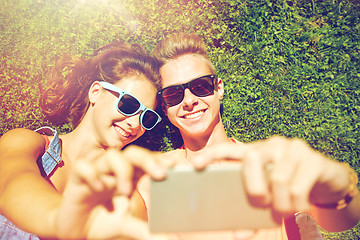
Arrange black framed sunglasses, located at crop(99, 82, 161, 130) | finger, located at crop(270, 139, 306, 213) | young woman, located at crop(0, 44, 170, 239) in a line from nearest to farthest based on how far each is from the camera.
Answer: finger, located at crop(270, 139, 306, 213) < young woman, located at crop(0, 44, 170, 239) < black framed sunglasses, located at crop(99, 82, 161, 130)

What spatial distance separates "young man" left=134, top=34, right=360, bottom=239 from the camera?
100cm

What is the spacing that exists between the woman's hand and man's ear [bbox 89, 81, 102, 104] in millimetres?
1856

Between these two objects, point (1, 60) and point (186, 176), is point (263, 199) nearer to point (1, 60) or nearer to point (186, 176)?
point (186, 176)

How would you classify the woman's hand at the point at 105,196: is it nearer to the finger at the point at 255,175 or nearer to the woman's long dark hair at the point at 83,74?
the finger at the point at 255,175

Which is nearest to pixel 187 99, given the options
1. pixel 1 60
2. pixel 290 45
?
pixel 290 45

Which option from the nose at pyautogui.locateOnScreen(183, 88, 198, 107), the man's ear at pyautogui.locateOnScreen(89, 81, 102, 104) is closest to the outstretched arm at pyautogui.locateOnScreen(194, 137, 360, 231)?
the nose at pyautogui.locateOnScreen(183, 88, 198, 107)

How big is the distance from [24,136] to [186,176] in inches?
84.1

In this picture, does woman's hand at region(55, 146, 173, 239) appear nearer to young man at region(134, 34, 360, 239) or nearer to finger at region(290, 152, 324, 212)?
young man at region(134, 34, 360, 239)

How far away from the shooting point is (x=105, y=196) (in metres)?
1.20

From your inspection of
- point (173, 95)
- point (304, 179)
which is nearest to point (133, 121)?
point (173, 95)

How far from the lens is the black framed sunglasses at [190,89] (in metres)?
2.74

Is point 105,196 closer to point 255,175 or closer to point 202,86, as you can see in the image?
point 255,175

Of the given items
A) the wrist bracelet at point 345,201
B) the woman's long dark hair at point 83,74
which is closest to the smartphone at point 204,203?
the wrist bracelet at point 345,201

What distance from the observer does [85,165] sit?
1.05 m
